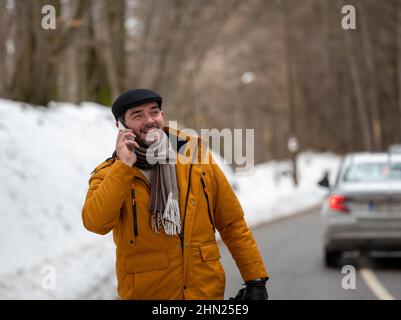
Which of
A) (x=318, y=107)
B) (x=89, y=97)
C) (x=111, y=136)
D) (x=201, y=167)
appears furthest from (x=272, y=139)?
(x=201, y=167)

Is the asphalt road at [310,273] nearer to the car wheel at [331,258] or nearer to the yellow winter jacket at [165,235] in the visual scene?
the car wheel at [331,258]

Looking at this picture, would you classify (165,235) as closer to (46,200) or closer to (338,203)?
(338,203)

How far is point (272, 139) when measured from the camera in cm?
7381

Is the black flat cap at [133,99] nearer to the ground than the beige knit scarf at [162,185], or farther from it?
farther from it

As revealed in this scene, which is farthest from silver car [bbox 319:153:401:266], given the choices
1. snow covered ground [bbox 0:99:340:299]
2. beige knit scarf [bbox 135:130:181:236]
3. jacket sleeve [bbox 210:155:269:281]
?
beige knit scarf [bbox 135:130:181:236]

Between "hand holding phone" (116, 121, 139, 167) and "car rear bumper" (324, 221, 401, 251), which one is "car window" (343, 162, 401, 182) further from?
"hand holding phone" (116, 121, 139, 167)

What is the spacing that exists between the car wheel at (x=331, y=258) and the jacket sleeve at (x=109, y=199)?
27.5 feet

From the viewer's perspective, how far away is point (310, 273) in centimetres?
1127

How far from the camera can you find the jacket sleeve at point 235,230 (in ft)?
13.1

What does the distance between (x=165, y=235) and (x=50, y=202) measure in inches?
385

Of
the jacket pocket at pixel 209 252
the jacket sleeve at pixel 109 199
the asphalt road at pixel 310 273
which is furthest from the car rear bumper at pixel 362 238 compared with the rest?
the jacket sleeve at pixel 109 199

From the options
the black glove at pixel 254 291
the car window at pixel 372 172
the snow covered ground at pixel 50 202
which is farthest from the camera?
the car window at pixel 372 172

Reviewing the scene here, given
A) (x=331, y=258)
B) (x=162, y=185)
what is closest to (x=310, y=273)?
(x=331, y=258)

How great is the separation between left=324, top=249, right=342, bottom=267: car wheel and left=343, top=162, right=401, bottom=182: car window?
1088 millimetres
